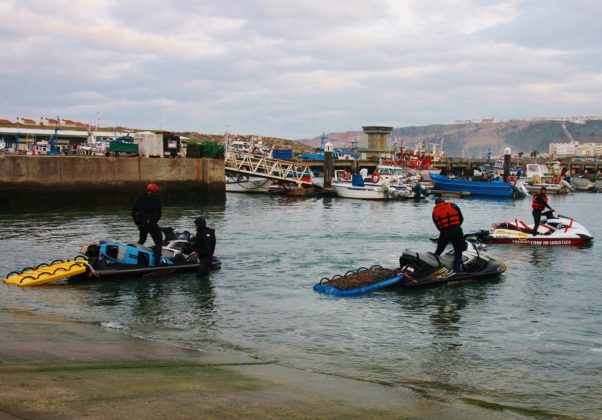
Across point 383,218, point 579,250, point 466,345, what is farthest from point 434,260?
point 383,218

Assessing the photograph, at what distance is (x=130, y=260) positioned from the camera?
55.6 ft

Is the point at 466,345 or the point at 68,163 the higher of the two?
the point at 68,163

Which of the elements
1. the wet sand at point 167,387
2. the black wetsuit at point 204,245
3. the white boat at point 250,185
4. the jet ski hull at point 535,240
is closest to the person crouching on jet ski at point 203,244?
the black wetsuit at point 204,245

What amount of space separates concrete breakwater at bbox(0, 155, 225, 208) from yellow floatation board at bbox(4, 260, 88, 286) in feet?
68.0

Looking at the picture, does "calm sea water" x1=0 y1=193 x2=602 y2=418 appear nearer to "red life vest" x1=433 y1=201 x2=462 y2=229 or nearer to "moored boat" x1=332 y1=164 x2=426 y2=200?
"red life vest" x1=433 y1=201 x2=462 y2=229

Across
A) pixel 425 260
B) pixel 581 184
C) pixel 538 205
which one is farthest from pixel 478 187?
pixel 425 260

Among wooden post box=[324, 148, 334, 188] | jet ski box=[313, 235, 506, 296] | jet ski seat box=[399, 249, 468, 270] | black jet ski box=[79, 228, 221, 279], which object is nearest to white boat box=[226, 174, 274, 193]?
wooden post box=[324, 148, 334, 188]

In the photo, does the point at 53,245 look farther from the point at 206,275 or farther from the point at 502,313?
the point at 502,313

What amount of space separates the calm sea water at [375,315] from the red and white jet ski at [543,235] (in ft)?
2.45

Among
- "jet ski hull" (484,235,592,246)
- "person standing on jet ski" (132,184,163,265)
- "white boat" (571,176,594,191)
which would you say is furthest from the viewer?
"white boat" (571,176,594,191)

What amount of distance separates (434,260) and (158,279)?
7.19m

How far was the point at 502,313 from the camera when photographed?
47.2 ft

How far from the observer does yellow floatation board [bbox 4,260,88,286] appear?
15.8 metres

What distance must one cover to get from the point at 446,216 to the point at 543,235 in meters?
11.1
